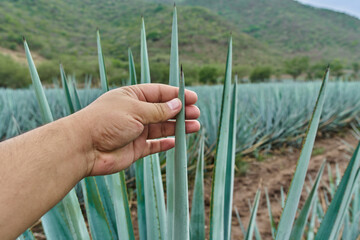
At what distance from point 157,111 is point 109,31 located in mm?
34810

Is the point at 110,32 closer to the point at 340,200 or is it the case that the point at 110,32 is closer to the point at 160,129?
the point at 160,129

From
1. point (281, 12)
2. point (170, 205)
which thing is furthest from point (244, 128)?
point (281, 12)

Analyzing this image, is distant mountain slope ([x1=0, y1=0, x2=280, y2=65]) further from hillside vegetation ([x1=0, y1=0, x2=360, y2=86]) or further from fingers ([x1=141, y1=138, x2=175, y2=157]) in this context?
fingers ([x1=141, y1=138, x2=175, y2=157])

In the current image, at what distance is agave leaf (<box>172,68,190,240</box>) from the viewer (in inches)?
11.6

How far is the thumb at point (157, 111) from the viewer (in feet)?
1.29

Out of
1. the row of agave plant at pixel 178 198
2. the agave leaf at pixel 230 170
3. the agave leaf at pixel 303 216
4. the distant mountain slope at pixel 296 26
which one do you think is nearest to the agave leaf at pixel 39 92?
the row of agave plant at pixel 178 198

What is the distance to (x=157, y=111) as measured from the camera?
0.41 metres

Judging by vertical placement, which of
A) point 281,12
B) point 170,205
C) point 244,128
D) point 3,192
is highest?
point 281,12

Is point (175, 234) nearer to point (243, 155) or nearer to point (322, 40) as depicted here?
point (243, 155)

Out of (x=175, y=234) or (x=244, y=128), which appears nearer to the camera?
(x=175, y=234)

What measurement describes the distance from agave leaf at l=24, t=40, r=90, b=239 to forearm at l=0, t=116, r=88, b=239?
70mm

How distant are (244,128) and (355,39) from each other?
38.8 m

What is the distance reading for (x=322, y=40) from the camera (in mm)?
33062

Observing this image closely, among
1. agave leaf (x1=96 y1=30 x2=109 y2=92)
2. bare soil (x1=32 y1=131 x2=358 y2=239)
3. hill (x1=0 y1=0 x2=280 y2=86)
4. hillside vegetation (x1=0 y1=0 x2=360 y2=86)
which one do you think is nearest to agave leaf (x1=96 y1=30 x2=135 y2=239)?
agave leaf (x1=96 y1=30 x2=109 y2=92)
